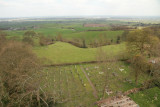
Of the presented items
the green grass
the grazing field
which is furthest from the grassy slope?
the green grass

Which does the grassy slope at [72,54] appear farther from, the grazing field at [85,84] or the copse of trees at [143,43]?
the copse of trees at [143,43]

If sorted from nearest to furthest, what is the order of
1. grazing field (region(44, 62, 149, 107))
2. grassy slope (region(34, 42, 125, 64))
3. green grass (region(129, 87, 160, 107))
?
1. green grass (region(129, 87, 160, 107))
2. grazing field (region(44, 62, 149, 107))
3. grassy slope (region(34, 42, 125, 64))

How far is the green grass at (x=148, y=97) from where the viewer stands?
16.8m

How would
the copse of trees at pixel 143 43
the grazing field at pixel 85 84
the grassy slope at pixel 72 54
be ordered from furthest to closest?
1. the grassy slope at pixel 72 54
2. the copse of trees at pixel 143 43
3. the grazing field at pixel 85 84

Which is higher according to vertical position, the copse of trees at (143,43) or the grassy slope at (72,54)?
the copse of trees at (143,43)

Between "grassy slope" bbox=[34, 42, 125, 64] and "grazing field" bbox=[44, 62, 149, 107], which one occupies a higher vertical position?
"grassy slope" bbox=[34, 42, 125, 64]

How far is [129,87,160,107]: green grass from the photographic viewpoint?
16.8m

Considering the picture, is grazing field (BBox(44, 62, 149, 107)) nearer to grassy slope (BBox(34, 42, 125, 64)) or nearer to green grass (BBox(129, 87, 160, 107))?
green grass (BBox(129, 87, 160, 107))

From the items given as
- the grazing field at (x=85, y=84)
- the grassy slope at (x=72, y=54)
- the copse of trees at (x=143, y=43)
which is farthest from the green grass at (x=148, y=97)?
the grassy slope at (x=72, y=54)

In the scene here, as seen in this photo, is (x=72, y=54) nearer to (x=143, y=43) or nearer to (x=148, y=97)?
(x=143, y=43)

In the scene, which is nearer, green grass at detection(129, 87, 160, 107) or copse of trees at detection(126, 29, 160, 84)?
green grass at detection(129, 87, 160, 107)

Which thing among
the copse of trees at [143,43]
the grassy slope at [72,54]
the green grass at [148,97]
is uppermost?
the copse of trees at [143,43]

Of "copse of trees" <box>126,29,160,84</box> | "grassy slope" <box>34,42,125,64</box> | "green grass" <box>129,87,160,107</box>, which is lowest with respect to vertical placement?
"green grass" <box>129,87,160,107</box>

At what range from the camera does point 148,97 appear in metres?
18.1
